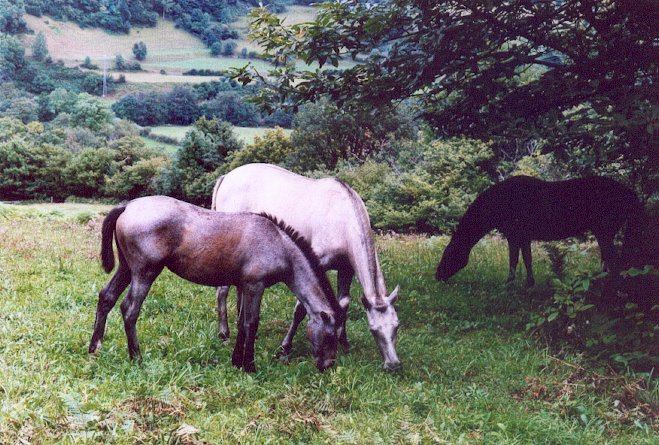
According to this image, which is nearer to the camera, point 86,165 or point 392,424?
point 392,424

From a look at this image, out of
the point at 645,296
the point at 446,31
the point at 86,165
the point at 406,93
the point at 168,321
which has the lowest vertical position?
the point at 86,165

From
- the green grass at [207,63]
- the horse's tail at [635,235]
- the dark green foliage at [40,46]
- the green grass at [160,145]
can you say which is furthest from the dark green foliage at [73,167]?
the horse's tail at [635,235]

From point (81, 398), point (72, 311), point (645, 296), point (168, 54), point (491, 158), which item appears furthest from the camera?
point (168, 54)

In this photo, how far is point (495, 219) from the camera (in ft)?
28.0

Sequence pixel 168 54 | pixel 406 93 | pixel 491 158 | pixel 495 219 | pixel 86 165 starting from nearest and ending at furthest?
pixel 406 93 → pixel 495 219 → pixel 491 158 → pixel 168 54 → pixel 86 165

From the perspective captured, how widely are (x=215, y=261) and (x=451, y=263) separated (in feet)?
15.1

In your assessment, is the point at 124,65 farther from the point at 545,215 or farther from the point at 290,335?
the point at 290,335

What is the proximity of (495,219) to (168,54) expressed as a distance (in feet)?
48.8

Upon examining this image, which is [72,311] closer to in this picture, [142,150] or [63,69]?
[142,150]

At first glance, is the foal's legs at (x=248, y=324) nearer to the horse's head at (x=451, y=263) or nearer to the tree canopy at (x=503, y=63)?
the tree canopy at (x=503, y=63)

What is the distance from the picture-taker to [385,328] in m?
5.03

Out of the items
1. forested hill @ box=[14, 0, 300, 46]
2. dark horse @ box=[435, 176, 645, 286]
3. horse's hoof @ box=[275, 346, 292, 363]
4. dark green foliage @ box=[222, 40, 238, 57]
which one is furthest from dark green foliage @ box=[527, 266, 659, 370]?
dark green foliage @ box=[222, 40, 238, 57]

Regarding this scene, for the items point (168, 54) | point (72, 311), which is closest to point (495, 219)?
point (72, 311)

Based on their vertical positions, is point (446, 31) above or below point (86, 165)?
above
